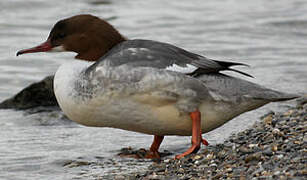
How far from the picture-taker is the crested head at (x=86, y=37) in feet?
19.6

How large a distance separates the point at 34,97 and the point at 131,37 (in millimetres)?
4154

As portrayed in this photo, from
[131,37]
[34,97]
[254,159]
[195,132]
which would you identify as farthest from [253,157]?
[131,37]

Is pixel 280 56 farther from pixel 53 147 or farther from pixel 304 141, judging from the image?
pixel 304 141

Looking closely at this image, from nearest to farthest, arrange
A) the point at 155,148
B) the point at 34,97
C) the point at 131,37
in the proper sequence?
the point at 155,148 < the point at 34,97 < the point at 131,37

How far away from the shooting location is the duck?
5484 millimetres

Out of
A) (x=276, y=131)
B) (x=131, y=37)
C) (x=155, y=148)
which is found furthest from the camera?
(x=131, y=37)

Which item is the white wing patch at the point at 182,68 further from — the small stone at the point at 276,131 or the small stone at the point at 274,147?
the small stone at the point at 274,147

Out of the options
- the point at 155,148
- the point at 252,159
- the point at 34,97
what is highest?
the point at 252,159

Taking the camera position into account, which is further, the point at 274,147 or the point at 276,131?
the point at 276,131

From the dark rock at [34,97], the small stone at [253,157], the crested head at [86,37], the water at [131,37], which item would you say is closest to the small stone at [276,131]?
the small stone at [253,157]

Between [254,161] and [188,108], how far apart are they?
102 centimetres

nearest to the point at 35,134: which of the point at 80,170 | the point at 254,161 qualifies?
the point at 80,170

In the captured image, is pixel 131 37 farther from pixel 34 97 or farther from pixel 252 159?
pixel 252 159

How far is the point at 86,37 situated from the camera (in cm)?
597
